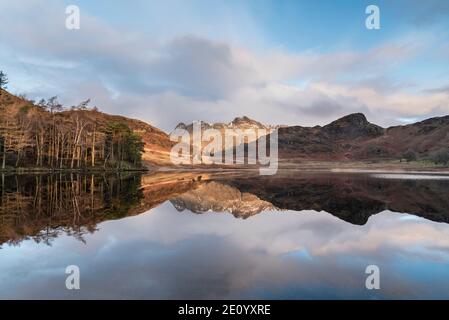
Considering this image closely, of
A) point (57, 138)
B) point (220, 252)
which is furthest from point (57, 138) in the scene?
point (220, 252)

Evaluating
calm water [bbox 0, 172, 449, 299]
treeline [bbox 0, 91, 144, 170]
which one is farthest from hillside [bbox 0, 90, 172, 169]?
calm water [bbox 0, 172, 449, 299]

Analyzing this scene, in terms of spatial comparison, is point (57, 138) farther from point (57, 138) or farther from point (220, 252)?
point (220, 252)

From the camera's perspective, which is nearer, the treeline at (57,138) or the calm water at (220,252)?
the calm water at (220,252)

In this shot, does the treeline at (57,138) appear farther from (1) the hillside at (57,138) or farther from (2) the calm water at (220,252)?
(2) the calm water at (220,252)

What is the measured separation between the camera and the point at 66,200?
→ 20.3 metres

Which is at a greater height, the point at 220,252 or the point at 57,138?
the point at 57,138

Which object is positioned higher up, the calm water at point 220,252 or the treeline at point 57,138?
the treeline at point 57,138

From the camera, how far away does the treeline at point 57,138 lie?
60500mm

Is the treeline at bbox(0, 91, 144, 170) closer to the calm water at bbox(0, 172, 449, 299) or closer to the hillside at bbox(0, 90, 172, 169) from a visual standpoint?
the hillside at bbox(0, 90, 172, 169)

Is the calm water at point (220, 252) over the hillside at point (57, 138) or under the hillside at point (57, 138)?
under

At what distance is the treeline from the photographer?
60500 mm

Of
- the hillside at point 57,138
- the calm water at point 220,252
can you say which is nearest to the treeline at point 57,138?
the hillside at point 57,138

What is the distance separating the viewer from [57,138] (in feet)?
235

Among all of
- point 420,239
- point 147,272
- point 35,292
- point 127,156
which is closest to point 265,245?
point 147,272
